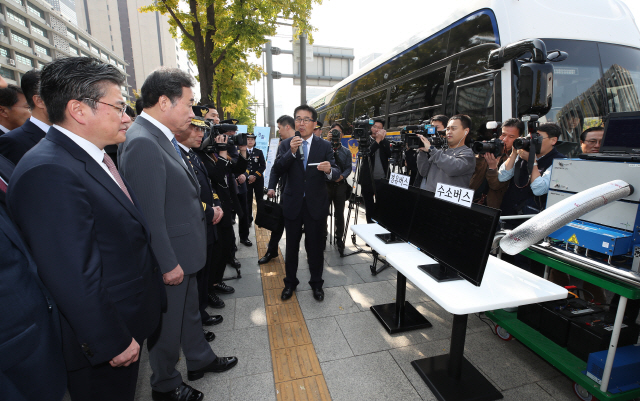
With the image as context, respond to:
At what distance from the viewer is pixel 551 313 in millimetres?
2334

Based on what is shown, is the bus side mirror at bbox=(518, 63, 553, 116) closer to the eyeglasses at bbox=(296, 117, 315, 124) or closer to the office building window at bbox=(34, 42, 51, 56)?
the eyeglasses at bbox=(296, 117, 315, 124)

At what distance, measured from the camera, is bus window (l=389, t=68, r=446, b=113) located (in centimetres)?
491

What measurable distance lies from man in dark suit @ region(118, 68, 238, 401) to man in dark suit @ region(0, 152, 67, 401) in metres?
0.67

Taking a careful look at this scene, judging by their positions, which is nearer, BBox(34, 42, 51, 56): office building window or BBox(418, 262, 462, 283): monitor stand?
BBox(418, 262, 462, 283): monitor stand

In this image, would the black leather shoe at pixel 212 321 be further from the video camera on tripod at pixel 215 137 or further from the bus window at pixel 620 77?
the bus window at pixel 620 77

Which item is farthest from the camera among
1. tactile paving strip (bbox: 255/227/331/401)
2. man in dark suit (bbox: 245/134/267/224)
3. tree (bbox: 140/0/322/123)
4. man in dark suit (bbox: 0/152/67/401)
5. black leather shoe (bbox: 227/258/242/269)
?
tree (bbox: 140/0/322/123)

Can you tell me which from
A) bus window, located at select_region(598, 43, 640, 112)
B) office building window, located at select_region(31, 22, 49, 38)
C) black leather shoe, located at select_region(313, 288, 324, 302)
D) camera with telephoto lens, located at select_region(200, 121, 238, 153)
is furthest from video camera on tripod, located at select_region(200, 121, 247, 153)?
office building window, located at select_region(31, 22, 49, 38)

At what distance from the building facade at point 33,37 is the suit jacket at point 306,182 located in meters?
37.8

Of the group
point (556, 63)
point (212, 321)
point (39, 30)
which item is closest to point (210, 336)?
point (212, 321)

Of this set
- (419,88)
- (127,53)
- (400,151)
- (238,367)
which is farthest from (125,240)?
(127,53)

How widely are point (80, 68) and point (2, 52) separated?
Answer: 1880 inches

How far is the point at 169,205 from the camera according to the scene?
6.31 feet

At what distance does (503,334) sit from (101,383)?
3.06m

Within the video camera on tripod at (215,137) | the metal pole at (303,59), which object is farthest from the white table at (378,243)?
the metal pole at (303,59)
